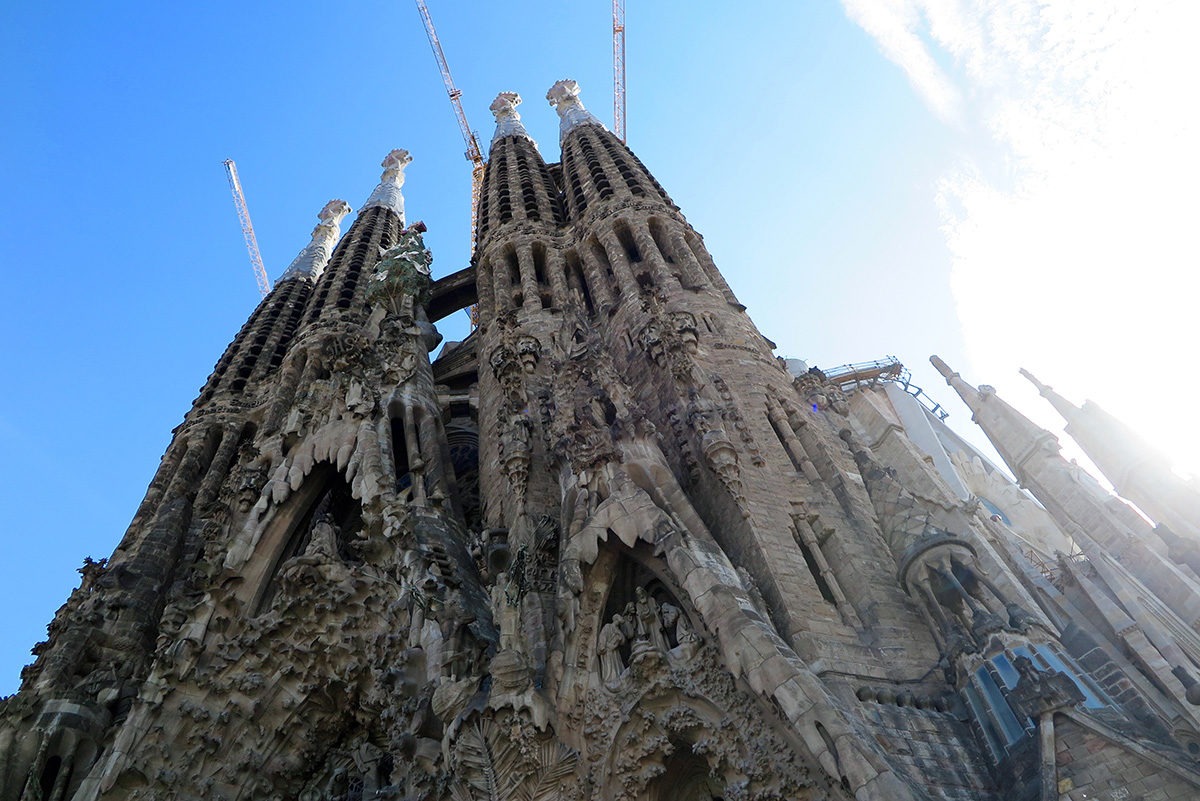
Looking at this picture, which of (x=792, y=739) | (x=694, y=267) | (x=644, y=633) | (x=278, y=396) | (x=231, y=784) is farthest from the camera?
(x=278, y=396)

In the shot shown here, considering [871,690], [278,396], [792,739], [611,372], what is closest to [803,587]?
[871,690]

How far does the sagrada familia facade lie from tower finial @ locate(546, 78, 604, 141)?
1026 centimetres

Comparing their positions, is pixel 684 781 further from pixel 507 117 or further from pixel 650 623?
pixel 507 117

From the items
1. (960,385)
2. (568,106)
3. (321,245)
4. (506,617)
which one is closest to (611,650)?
(506,617)

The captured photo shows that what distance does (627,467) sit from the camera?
1150cm

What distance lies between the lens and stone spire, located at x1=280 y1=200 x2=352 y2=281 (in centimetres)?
3581

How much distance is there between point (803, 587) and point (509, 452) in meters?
5.78

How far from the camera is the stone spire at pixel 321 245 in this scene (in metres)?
35.8

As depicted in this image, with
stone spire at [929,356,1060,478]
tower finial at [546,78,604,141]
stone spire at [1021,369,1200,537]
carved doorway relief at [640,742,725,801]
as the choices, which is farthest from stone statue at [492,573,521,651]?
tower finial at [546,78,604,141]

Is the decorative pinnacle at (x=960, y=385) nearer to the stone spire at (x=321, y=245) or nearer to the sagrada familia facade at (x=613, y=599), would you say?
the sagrada familia facade at (x=613, y=599)

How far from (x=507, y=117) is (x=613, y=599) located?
29.7m

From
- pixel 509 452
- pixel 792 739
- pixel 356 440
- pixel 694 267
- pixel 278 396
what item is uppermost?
pixel 278 396

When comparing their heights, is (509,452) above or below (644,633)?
above

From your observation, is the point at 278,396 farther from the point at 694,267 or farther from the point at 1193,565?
the point at 1193,565
